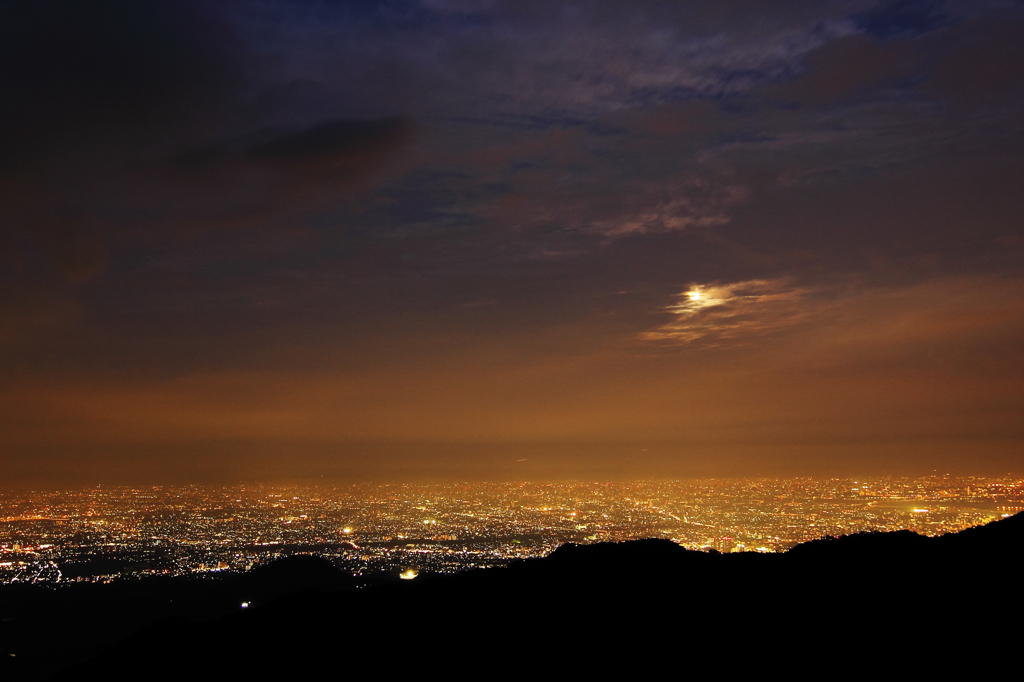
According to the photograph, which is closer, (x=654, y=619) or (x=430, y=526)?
(x=654, y=619)

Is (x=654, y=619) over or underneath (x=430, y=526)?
over

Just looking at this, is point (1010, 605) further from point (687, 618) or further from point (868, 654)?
point (687, 618)

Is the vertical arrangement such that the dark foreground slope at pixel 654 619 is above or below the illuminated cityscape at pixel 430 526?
above

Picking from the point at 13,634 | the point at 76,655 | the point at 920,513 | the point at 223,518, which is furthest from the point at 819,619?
the point at 223,518

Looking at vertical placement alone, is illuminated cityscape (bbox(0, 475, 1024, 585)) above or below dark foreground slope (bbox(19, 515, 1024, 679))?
below

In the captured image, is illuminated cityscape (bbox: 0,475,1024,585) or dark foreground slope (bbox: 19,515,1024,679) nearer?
dark foreground slope (bbox: 19,515,1024,679)
